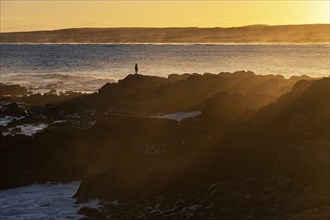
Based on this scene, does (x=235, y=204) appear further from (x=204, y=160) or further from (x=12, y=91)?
(x=12, y=91)

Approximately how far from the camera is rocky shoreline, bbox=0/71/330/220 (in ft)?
66.8

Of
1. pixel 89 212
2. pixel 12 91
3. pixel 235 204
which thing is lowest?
pixel 89 212

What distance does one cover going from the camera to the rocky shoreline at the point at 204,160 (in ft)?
66.8

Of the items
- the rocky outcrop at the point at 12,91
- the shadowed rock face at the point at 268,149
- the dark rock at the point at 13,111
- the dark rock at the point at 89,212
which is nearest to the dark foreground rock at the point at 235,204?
the dark rock at the point at 89,212

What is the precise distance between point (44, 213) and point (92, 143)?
7917 mm

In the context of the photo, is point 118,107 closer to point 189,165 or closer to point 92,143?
point 92,143

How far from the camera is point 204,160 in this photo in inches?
922

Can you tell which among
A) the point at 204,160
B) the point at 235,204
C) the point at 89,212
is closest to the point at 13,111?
the point at 89,212

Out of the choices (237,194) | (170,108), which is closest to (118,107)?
(170,108)

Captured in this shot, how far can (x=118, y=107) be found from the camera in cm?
4331

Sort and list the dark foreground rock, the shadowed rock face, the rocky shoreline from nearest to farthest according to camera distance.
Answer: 1. the dark foreground rock
2. the rocky shoreline
3. the shadowed rock face

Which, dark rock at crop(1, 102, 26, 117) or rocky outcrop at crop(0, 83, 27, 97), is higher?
rocky outcrop at crop(0, 83, 27, 97)

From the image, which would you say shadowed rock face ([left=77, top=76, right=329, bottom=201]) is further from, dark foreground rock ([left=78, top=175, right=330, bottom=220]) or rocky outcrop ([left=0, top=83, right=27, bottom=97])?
rocky outcrop ([left=0, top=83, right=27, bottom=97])

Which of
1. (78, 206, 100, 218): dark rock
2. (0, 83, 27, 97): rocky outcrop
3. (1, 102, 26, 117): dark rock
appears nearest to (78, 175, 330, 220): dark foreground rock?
(78, 206, 100, 218): dark rock
